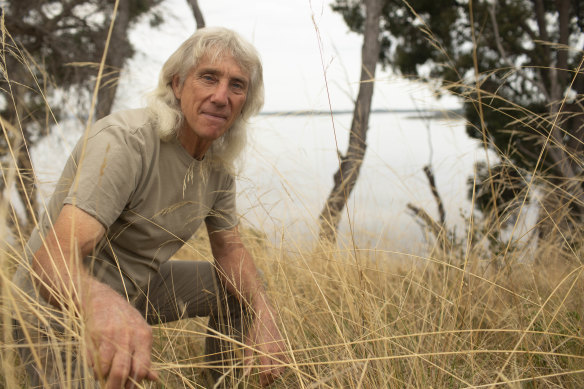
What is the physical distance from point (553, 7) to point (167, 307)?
22.1ft

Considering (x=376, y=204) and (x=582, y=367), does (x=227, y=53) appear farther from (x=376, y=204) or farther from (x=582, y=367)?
(x=376, y=204)

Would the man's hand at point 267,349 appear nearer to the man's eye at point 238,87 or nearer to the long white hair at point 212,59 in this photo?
the long white hair at point 212,59

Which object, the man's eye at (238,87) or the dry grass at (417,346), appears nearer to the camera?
the dry grass at (417,346)

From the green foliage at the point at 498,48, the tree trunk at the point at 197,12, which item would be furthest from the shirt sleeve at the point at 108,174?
the green foliage at the point at 498,48

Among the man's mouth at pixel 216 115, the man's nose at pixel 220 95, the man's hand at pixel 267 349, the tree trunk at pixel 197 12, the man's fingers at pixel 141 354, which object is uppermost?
the tree trunk at pixel 197 12

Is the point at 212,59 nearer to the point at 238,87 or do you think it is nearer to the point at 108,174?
the point at 238,87

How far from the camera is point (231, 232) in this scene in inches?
83.4

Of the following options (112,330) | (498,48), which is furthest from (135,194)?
(498,48)

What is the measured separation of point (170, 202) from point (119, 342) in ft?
2.77

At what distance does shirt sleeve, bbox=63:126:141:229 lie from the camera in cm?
141

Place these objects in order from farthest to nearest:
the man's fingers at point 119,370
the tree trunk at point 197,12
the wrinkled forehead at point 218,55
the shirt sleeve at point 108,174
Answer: the tree trunk at point 197,12 → the wrinkled forehead at point 218,55 → the shirt sleeve at point 108,174 → the man's fingers at point 119,370

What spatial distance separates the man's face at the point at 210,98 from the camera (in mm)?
1871

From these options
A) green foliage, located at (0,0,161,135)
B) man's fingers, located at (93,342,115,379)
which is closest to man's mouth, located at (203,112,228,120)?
man's fingers, located at (93,342,115,379)

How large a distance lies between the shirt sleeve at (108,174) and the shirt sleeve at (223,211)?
536mm
